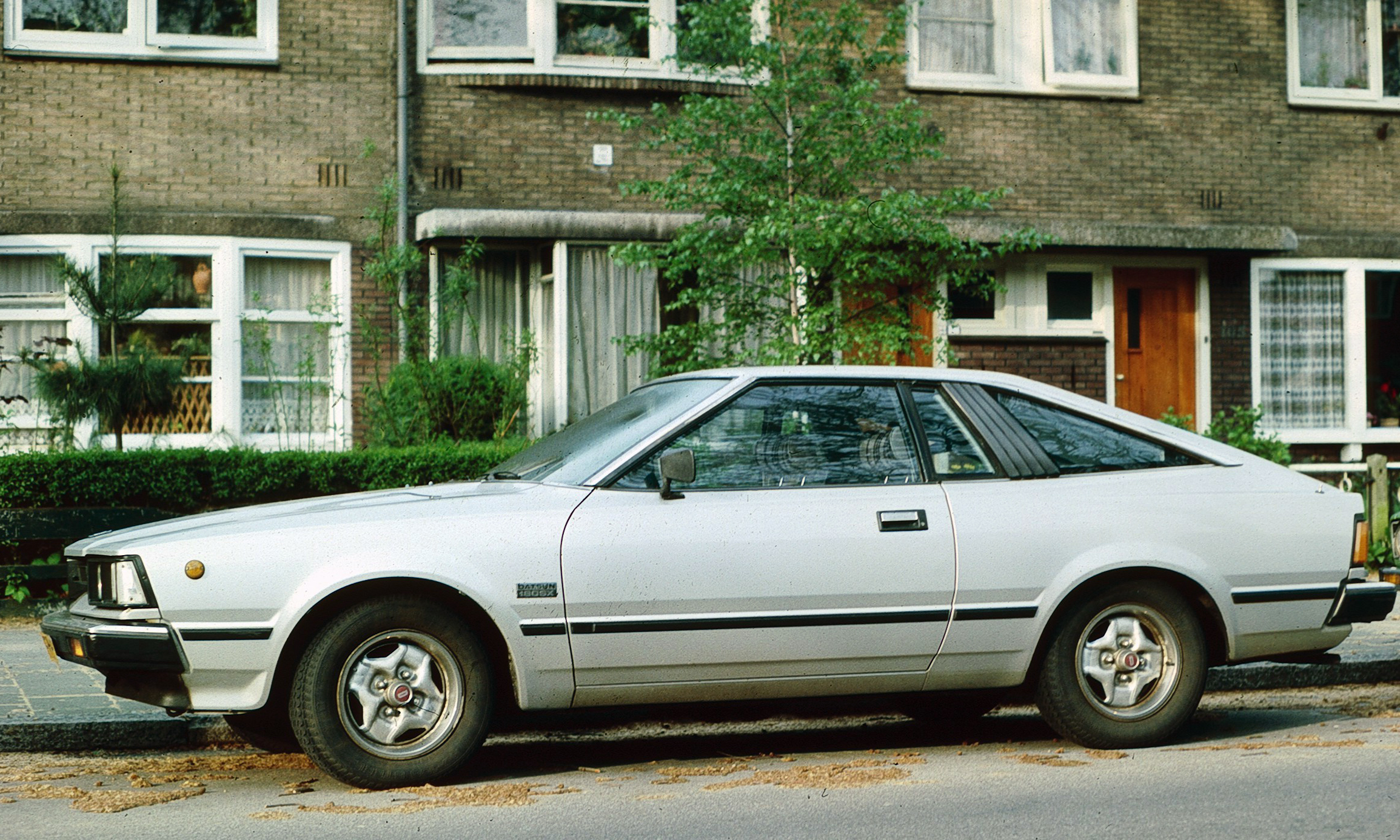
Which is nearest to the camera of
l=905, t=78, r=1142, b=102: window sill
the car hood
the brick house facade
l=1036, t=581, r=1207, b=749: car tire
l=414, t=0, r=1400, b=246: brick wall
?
the car hood

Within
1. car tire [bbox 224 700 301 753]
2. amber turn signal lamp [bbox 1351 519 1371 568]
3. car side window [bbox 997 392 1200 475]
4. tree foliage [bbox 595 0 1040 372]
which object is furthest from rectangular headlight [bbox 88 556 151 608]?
tree foliage [bbox 595 0 1040 372]

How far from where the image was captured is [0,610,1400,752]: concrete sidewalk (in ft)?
21.3

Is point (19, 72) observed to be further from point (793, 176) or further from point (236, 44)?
point (793, 176)

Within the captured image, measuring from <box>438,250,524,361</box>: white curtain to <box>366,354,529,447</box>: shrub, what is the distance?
2.37ft

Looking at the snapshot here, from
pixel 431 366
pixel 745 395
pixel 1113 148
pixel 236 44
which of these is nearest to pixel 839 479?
pixel 745 395

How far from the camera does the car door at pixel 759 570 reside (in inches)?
216

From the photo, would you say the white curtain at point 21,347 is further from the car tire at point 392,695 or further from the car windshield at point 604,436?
the car tire at point 392,695

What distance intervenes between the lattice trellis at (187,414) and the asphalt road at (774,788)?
6.27m

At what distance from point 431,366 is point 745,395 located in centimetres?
665

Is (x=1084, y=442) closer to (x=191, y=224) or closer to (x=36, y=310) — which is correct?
(x=191, y=224)

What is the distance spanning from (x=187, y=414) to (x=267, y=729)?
693 cm

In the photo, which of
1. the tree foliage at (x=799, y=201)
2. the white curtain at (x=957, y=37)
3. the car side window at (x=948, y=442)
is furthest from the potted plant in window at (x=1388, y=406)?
the car side window at (x=948, y=442)

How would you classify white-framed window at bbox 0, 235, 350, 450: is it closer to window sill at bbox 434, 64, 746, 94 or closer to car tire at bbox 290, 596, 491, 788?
window sill at bbox 434, 64, 746, 94

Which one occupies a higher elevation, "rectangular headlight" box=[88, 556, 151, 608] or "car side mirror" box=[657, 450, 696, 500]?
"car side mirror" box=[657, 450, 696, 500]
